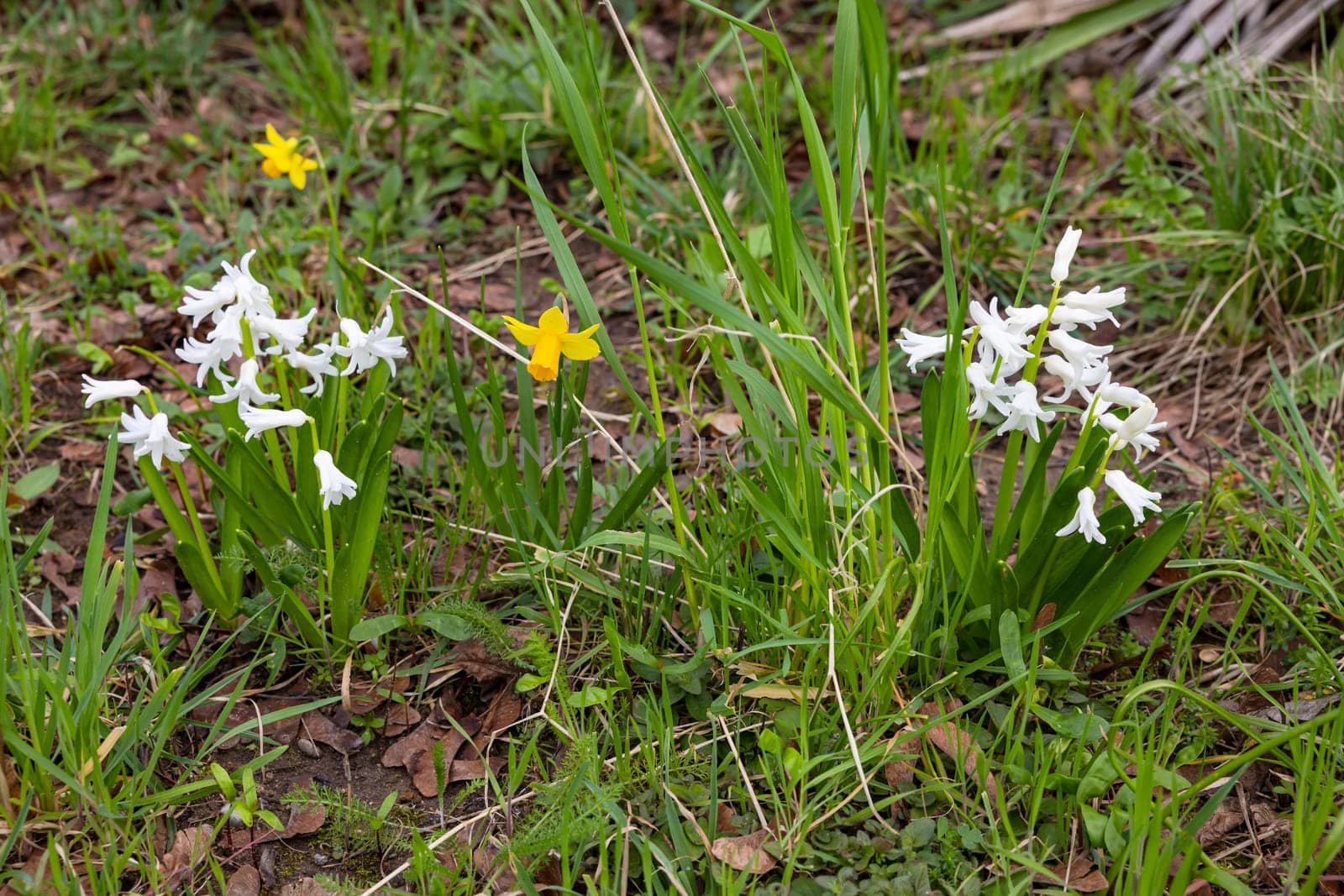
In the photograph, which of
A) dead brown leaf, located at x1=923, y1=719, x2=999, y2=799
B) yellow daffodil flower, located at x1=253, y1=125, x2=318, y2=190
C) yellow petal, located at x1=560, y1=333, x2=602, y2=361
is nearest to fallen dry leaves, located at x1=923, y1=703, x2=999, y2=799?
dead brown leaf, located at x1=923, y1=719, x2=999, y2=799

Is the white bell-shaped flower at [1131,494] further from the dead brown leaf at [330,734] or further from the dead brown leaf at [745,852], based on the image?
the dead brown leaf at [330,734]

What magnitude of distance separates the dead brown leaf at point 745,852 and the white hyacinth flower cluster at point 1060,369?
2.06 ft

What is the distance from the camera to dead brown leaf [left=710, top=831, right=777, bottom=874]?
1.57 meters

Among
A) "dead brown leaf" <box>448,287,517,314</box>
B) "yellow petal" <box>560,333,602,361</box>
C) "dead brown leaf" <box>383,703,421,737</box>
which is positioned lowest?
"dead brown leaf" <box>383,703,421,737</box>

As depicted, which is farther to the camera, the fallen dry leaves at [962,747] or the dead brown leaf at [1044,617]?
the dead brown leaf at [1044,617]

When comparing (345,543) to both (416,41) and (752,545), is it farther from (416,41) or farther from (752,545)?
(416,41)

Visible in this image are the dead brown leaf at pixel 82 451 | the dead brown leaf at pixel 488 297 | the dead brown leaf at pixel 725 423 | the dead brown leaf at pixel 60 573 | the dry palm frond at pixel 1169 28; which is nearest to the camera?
the dead brown leaf at pixel 60 573

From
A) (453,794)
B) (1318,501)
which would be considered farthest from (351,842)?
(1318,501)

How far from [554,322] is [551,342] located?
3 centimetres

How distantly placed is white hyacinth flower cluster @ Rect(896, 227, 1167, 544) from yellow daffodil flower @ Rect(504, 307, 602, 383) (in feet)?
1.53

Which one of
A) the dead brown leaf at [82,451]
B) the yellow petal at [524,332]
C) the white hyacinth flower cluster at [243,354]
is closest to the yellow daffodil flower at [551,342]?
the yellow petal at [524,332]

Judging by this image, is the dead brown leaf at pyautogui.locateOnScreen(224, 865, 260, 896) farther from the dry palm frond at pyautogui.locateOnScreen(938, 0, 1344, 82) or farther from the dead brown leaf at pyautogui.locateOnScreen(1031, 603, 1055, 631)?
the dry palm frond at pyautogui.locateOnScreen(938, 0, 1344, 82)

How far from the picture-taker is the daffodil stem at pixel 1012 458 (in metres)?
1.54

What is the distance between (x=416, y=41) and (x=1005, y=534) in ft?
8.91
